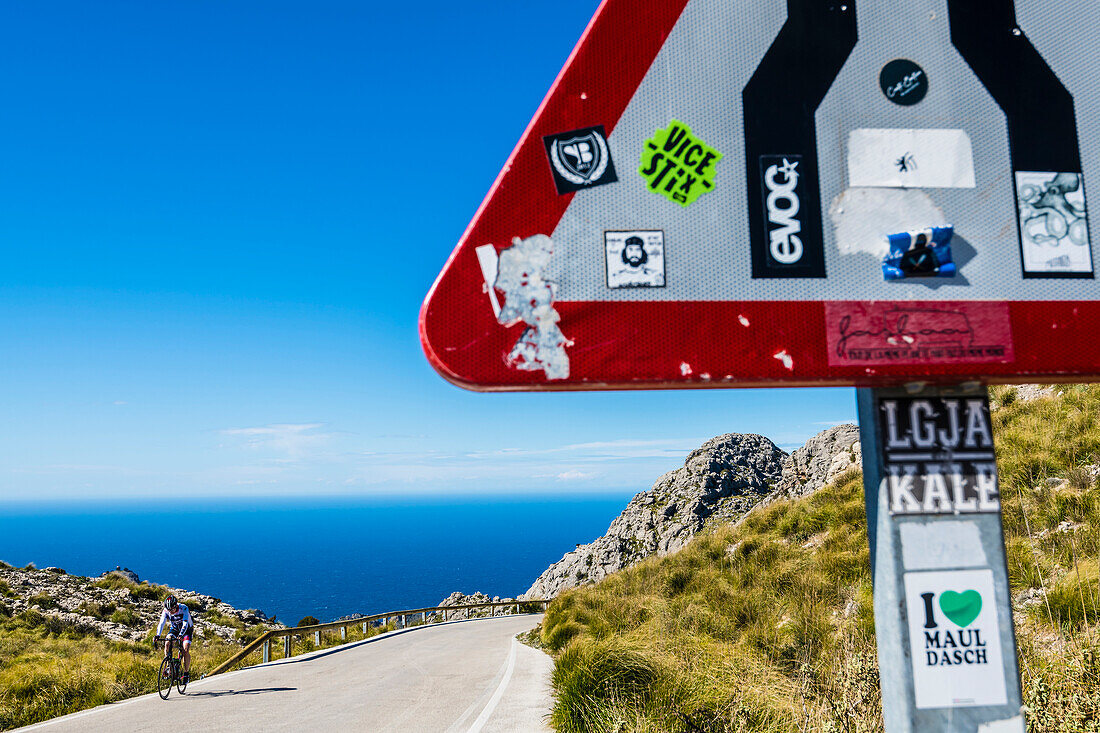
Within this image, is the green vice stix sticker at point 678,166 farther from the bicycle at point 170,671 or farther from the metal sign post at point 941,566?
the bicycle at point 170,671

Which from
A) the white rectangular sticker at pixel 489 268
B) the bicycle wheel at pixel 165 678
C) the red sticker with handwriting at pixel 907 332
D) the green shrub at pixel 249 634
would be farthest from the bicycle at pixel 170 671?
the red sticker with handwriting at pixel 907 332

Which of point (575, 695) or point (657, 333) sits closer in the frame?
point (657, 333)

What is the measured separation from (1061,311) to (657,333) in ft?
4.36

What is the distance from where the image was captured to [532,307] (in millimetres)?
2057

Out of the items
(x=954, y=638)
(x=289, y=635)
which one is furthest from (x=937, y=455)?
(x=289, y=635)

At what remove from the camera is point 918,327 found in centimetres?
208

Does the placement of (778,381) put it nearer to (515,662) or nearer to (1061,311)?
(1061,311)

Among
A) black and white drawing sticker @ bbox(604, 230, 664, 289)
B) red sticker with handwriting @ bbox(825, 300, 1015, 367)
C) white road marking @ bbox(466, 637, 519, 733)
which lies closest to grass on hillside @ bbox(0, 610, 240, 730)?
white road marking @ bbox(466, 637, 519, 733)

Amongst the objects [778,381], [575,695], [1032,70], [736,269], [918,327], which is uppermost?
[1032,70]

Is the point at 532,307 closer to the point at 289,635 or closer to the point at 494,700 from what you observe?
the point at 494,700

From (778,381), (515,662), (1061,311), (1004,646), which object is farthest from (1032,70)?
(515,662)

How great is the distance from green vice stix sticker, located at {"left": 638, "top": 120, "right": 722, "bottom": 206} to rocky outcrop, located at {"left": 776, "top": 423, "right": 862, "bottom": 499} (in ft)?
73.5

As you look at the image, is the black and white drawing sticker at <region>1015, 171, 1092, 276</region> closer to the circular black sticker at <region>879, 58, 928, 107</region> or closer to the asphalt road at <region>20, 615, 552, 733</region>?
the circular black sticker at <region>879, 58, 928, 107</region>

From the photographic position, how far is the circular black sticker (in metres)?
2.21
